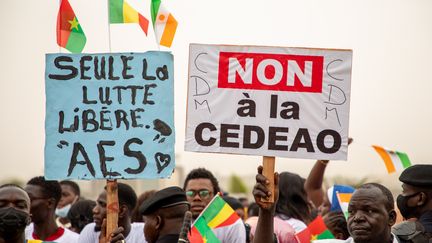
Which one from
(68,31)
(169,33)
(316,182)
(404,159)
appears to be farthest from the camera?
(404,159)

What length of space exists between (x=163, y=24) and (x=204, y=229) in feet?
6.22

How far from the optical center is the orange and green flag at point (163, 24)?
9.44 m

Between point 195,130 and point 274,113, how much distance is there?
0.62m

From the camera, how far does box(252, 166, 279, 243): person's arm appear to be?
26.5ft

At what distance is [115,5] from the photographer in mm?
9438

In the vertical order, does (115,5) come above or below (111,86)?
above

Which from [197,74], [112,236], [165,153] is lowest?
[112,236]

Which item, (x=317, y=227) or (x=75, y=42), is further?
(x=317, y=227)

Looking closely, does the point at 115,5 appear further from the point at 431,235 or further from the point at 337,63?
the point at 431,235

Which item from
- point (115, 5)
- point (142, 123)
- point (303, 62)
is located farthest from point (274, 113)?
point (115, 5)

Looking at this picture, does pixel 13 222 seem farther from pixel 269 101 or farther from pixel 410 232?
pixel 410 232

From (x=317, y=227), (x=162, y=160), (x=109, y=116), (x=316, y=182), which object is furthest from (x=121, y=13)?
(x=316, y=182)

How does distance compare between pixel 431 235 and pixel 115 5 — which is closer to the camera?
pixel 431 235

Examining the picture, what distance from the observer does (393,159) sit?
13.9 m
